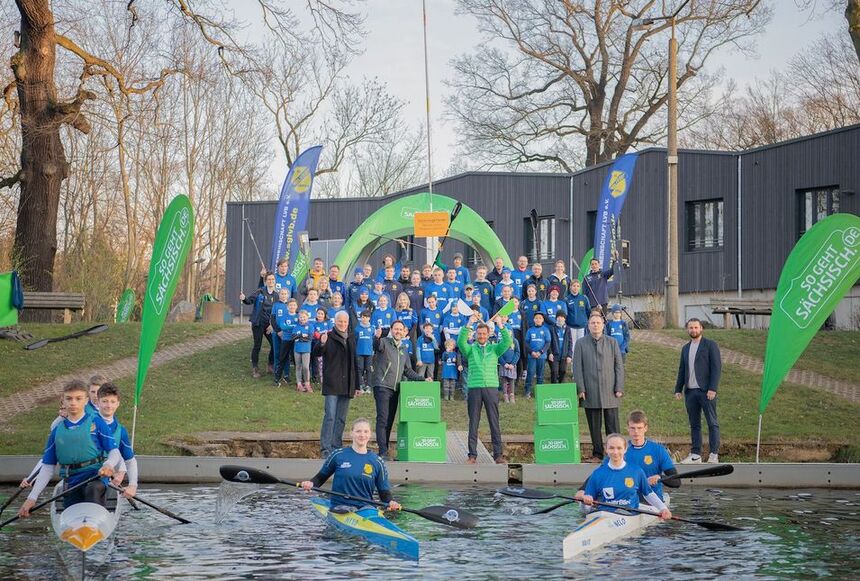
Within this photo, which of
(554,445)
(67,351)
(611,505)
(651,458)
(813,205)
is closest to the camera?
(611,505)

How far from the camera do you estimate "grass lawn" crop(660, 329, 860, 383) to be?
23.7 meters

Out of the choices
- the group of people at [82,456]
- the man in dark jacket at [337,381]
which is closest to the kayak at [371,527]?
the group of people at [82,456]

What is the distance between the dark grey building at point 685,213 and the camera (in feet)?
105

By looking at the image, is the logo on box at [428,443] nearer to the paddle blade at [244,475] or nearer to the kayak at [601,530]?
the paddle blade at [244,475]

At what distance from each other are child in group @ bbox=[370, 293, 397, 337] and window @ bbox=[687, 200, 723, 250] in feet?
53.7

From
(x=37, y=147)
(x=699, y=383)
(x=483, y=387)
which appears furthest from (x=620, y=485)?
(x=37, y=147)

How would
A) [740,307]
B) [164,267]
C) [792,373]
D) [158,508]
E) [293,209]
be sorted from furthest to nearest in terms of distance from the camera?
1. [740,307]
2. [293,209]
3. [792,373]
4. [164,267]
5. [158,508]

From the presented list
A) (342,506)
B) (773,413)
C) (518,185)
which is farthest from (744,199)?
(342,506)

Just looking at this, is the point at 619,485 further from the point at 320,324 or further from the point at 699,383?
the point at 320,324

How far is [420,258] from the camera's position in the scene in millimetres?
37562

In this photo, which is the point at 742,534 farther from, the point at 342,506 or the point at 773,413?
the point at 773,413

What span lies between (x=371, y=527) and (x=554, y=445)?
587cm

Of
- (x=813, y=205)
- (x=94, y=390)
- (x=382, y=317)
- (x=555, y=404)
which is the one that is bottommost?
(x=555, y=404)

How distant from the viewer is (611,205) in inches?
1066
